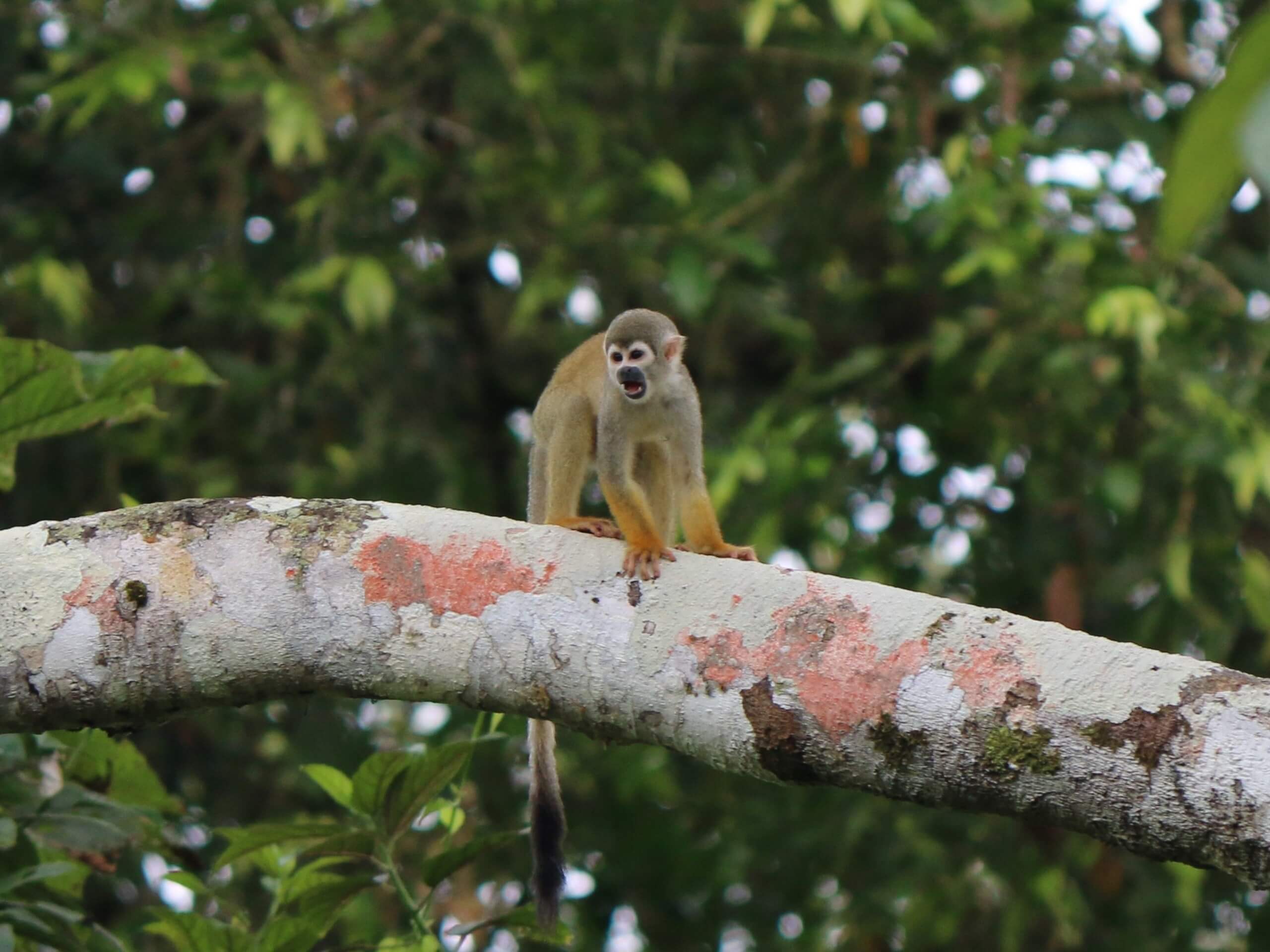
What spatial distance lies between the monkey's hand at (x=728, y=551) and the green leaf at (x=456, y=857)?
0.85 meters

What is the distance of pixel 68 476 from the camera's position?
4898 mm

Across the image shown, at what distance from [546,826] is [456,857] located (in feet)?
1.22

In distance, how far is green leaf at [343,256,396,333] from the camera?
4.27 meters

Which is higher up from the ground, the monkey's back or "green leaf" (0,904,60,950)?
"green leaf" (0,904,60,950)

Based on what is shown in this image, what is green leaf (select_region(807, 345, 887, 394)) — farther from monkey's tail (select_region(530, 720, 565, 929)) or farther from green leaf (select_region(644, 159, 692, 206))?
monkey's tail (select_region(530, 720, 565, 929))

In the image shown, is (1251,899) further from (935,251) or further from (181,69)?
(181,69)

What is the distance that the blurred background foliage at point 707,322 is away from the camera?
13.9 ft

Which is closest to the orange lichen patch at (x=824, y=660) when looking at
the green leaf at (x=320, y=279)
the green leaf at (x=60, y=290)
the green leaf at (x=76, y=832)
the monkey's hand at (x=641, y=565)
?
the monkey's hand at (x=641, y=565)

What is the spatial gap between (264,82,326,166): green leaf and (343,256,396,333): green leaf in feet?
1.20

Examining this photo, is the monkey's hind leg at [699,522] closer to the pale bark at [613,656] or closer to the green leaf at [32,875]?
the pale bark at [613,656]

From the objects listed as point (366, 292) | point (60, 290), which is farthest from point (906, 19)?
point (60, 290)

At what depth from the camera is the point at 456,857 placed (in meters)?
2.23

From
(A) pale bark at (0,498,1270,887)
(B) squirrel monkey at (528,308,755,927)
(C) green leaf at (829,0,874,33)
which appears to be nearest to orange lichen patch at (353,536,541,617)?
(A) pale bark at (0,498,1270,887)

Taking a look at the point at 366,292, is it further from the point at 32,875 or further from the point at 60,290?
the point at 32,875
